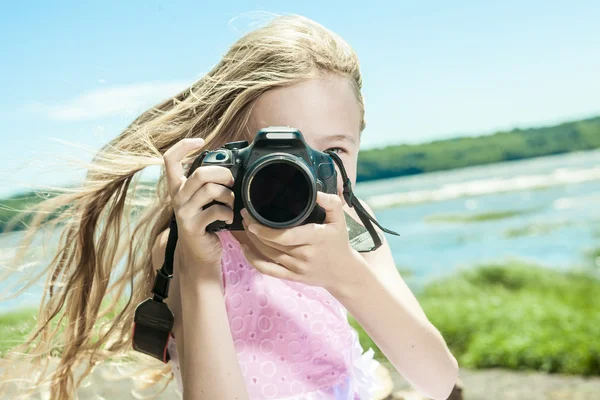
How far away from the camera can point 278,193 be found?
3.79ft

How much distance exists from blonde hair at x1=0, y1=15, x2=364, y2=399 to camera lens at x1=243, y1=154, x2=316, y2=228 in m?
0.35

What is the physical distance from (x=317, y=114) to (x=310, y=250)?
32 cm

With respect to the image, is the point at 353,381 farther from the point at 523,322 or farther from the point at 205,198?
the point at 523,322

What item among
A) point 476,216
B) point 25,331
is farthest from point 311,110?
point 476,216

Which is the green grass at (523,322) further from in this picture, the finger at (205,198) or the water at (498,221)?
the finger at (205,198)

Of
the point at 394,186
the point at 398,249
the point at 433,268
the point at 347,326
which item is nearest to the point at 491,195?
the point at 394,186

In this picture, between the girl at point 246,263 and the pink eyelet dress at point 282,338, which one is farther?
the pink eyelet dress at point 282,338

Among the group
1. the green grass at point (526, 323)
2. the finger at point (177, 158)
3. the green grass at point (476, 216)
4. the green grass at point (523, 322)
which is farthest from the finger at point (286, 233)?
the green grass at point (476, 216)

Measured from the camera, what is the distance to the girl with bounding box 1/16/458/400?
4.08 feet

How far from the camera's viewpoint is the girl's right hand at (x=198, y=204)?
1207 mm

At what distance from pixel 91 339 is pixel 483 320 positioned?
12.4ft

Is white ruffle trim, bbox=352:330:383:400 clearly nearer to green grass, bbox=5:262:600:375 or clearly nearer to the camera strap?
the camera strap

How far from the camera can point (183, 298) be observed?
51.3 inches

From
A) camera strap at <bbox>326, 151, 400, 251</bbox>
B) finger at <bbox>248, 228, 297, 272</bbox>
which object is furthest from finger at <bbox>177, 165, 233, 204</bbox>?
camera strap at <bbox>326, 151, 400, 251</bbox>
